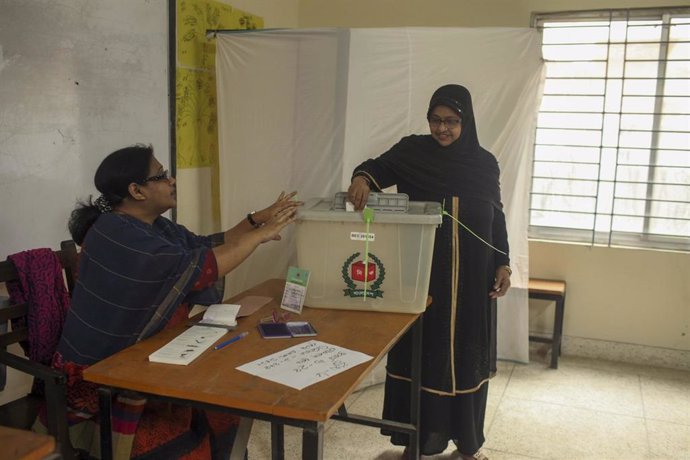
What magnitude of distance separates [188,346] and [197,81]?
71.3 inches

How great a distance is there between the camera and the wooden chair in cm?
166


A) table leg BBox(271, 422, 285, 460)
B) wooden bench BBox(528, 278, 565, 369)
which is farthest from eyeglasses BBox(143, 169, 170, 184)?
wooden bench BBox(528, 278, 565, 369)

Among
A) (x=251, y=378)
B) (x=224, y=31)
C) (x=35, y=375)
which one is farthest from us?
(x=224, y=31)

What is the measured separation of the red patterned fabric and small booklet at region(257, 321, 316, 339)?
608 mm

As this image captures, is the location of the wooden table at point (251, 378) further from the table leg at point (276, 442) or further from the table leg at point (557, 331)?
the table leg at point (557, 331)

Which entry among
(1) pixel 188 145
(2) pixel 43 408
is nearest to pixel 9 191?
(2) pixel 43 408

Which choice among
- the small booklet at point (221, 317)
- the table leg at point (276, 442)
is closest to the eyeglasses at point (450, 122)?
the small booklet at point (221, 317)

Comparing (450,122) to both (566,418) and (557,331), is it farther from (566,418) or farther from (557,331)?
(557,331)

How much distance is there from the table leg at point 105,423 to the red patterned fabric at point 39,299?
0.43 meters

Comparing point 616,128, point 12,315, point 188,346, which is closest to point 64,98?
point 12,315

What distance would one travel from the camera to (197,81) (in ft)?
10.3

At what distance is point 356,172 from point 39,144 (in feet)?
3.57

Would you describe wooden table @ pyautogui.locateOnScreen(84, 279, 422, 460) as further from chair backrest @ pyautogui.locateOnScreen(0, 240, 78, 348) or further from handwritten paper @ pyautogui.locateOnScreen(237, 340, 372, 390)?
chair backrest @ pyautogui.locateOnScreen(0, 240, 78, 348)

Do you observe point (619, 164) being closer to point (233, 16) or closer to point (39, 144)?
point (233, 16)
